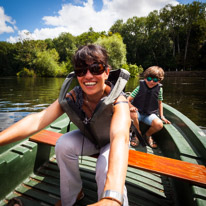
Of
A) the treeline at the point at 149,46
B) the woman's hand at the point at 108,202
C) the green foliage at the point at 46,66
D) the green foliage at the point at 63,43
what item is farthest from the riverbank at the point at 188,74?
the green foliage at the point at 63,43

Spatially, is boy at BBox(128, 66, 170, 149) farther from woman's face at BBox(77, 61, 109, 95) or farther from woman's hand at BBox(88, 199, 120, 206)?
woman's hand at BBox(88, 199, 120, 206)

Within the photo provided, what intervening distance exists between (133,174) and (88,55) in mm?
1693

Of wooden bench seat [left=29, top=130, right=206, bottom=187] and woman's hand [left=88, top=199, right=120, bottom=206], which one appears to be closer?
woman's hand [left=88, top=199, right=120, bottom=206]

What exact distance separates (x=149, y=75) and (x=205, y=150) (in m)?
1.59

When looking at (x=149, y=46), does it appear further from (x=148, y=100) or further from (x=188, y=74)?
(x=148, y=100)

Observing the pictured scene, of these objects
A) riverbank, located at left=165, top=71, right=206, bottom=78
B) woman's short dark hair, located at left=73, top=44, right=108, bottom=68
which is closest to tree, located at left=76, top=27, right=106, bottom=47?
riverbank, located at left=165, top=71, right=206, bottom=78

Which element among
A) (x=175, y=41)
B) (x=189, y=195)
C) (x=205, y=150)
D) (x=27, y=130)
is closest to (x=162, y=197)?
(x=189, y=195)

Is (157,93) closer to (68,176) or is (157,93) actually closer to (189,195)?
(189,195)

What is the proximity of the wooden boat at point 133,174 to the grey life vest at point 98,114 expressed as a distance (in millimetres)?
431

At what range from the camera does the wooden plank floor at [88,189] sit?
1610mm

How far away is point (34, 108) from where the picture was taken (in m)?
7.05

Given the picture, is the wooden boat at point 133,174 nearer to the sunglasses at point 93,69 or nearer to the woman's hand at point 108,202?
the woman's hand at point 108,202

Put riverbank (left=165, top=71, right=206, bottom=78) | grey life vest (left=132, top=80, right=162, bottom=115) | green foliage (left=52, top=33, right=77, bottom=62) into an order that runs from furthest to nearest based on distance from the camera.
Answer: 1. green foliage (left=52, top=33, right=77, bottom=62)
2. riverbank (left=165, top=71, right=206, bottom=78)
3. grey life vest (left=132, top=80, right=162, bottom=115)

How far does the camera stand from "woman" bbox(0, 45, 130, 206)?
1078 mm
